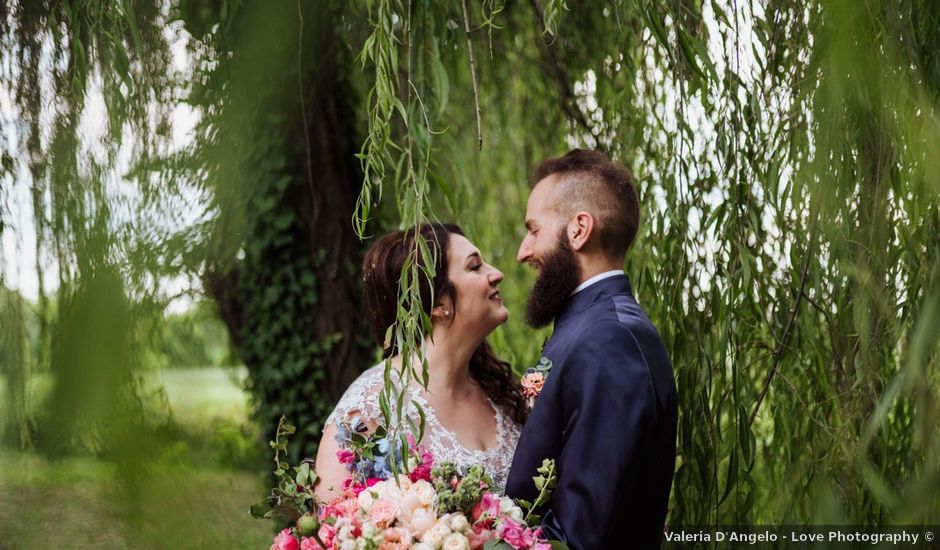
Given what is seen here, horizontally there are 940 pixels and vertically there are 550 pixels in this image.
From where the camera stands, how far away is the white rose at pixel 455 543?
4.55 feet

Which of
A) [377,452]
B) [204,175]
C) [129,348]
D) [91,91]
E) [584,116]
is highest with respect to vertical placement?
[584,116]

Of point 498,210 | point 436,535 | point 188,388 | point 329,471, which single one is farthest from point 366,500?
point 498,210

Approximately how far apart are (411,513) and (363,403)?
484 millimetres

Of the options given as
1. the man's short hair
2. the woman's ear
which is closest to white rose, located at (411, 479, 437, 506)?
the woman's ear

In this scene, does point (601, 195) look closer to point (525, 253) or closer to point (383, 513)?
point (525, 253)

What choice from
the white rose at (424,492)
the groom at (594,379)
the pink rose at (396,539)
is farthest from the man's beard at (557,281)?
the pink rose at (396,539)

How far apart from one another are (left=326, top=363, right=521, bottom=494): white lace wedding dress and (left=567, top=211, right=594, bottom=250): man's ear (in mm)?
447

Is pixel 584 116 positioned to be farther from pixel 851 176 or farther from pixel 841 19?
pixel 841 19

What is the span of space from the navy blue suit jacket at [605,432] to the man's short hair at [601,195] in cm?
17

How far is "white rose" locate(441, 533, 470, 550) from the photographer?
1.39 metres

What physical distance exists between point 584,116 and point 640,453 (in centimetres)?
163

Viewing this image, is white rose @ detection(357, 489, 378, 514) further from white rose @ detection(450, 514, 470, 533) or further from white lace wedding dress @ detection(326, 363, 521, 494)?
white lace wedding dress @ detection(326, 363, 521, 494)

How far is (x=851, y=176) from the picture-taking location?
1.36m

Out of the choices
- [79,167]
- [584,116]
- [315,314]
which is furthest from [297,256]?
[79,167]
